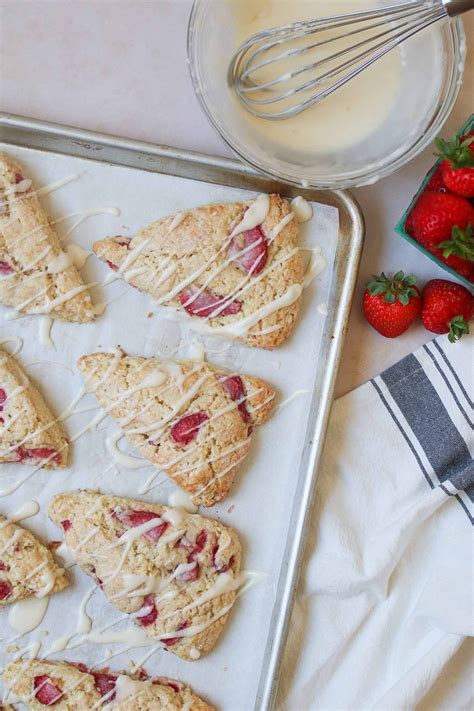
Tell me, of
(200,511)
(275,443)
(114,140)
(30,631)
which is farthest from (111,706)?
(114,140)

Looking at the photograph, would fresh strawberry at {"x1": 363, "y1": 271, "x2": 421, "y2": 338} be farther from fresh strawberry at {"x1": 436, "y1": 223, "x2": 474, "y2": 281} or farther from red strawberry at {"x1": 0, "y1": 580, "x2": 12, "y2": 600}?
red strawberry at {"x1": 0, "y1": 580, "x2": 12, "y2": 600}

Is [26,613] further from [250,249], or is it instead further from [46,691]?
[250,249]

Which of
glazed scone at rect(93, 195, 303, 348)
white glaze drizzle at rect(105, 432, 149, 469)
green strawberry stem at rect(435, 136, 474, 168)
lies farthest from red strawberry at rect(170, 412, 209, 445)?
green strawberry stem at rect(435, 136, 474, 168)

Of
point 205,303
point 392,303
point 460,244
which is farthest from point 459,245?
point 205,303

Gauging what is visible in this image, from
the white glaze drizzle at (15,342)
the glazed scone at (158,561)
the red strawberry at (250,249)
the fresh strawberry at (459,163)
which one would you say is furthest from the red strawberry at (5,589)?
the fresh strawberry at (459,163)

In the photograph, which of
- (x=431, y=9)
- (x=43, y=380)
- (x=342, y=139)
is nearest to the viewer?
(x=431, y=9)

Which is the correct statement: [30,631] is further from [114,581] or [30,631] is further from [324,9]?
[324,9]

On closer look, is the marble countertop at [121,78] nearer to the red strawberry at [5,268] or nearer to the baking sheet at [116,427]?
the baking sheet at [116,427]
